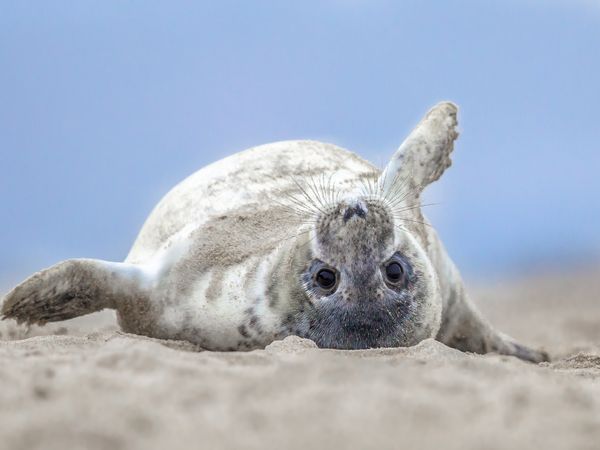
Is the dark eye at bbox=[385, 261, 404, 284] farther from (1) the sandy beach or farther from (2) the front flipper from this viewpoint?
(2) the front flipper

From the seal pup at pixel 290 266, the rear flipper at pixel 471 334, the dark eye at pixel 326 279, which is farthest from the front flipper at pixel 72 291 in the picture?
the rear flipper at pixel 471 334

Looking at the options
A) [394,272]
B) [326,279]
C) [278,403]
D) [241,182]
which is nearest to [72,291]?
[241,182]

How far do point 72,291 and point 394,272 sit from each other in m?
1.85

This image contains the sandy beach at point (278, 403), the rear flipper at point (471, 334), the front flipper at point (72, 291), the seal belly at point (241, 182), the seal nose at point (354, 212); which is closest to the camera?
the sandy beach at point (278, 403)

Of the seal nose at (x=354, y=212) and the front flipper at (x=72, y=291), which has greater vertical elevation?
the seal nose at (x=354, y=212)

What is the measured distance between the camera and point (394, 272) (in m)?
4.47

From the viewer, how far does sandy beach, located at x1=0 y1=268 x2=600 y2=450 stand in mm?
2193

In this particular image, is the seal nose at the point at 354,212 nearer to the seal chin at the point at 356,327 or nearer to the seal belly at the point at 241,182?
the seal chin at the point at 356,327

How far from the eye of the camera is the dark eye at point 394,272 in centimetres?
445

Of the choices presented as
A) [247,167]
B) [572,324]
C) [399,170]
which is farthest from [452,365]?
[572,324]

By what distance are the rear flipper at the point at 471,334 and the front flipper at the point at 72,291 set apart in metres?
2.08

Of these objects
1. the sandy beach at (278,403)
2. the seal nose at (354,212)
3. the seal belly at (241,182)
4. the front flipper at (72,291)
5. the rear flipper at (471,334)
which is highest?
the seal belly at (241,182)

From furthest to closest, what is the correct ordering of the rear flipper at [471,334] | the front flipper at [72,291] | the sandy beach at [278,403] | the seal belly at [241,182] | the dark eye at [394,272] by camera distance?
the rear flipper at [471,334], the seal belly at [241,182], the front flipper at [72,291], the dark eye at [394,272], the sandy beach at [278,403]

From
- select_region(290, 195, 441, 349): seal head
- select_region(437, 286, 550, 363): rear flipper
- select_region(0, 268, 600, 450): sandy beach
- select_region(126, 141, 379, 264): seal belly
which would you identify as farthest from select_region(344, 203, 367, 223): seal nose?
select_region(437, 286, 550, 363): rear flipper
